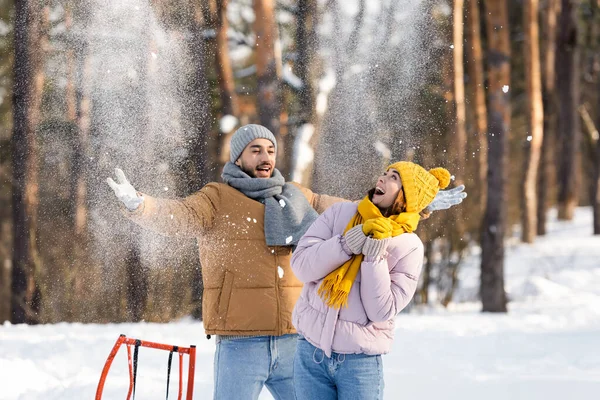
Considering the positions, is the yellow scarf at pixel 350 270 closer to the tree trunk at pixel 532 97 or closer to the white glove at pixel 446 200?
the white glove at pixel 446 200

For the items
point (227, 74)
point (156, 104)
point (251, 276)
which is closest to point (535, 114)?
point (227, 74)

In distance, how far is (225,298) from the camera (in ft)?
12.4

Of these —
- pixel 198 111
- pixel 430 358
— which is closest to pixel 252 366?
pixel 430 358

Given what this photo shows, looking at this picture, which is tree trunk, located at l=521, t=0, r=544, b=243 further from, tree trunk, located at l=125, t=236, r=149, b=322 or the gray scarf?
the gray scarf

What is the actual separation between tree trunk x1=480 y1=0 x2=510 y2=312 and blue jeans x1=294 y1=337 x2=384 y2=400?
9.17 metres

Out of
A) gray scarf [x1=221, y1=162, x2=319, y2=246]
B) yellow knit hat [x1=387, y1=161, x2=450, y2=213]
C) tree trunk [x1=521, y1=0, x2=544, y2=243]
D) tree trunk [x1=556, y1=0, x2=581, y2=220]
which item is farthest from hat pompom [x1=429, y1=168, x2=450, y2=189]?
tree trunk [x1=556, y1=0, x2=581, y2=220]

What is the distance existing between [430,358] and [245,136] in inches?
139

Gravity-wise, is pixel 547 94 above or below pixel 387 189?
above

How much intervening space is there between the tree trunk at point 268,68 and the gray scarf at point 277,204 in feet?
21.5

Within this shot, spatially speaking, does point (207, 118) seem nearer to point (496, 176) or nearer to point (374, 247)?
point (496, 176)

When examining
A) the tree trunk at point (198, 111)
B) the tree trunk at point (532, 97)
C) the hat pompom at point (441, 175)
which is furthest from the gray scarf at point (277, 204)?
the tree trunk at point (532, 97)

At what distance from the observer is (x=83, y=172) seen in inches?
607

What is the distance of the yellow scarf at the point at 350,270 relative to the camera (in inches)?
119

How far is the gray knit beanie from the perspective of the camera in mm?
3914
